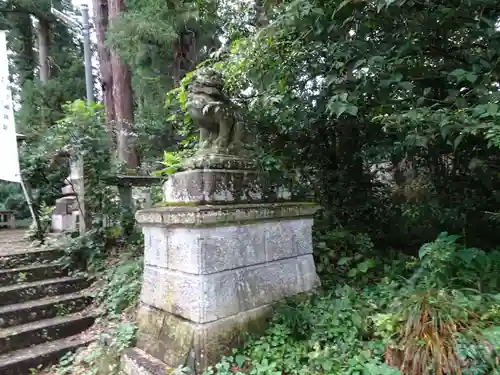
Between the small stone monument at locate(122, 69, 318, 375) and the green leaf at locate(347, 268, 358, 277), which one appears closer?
the small stone monument at locate(122, 69, 318, 375)

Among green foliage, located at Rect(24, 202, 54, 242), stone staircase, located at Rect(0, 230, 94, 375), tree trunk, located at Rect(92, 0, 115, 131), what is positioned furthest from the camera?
tree trunk, located at Rect(92, 0, 115, 131)

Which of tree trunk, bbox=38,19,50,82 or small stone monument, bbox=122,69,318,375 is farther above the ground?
tree trunk, bbox=38,19,50,82

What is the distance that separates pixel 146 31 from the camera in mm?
6270

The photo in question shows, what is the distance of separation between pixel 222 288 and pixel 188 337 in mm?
389

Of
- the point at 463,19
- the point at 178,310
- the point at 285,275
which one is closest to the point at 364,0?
the point at 463,19

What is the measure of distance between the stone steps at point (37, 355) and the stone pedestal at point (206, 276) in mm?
974

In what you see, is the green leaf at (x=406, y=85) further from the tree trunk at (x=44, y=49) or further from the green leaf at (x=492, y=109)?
the tree trunk at (x=44, y=49)

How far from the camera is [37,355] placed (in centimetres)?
309

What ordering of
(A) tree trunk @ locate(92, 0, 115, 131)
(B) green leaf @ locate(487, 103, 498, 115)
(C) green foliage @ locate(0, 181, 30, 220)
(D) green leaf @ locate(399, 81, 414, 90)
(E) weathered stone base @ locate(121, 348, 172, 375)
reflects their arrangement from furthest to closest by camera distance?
(C) green foliage @ locate(0, 181, 30, 220) → (A) tree trunk @ locate(92, 0, 115, 131) → (D) green leaf @ locate(399, 81, 414, 90) → (E) weathered stone base @ locate(121, 348, 172, 375) → (B) green leaf @ locate(487, 103, 498, 115)

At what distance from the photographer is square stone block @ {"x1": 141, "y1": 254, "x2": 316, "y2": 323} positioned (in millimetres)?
2332

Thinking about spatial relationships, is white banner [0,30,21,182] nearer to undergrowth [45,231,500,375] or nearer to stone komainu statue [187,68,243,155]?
undergrowth [45,231,500,375]

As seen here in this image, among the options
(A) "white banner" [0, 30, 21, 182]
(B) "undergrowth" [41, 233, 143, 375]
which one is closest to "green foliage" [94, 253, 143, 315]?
(B) "undergrowth" [41, 233, 143, 375]

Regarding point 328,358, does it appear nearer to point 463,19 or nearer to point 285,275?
point 285,275

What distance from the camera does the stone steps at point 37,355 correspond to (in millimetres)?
2936
